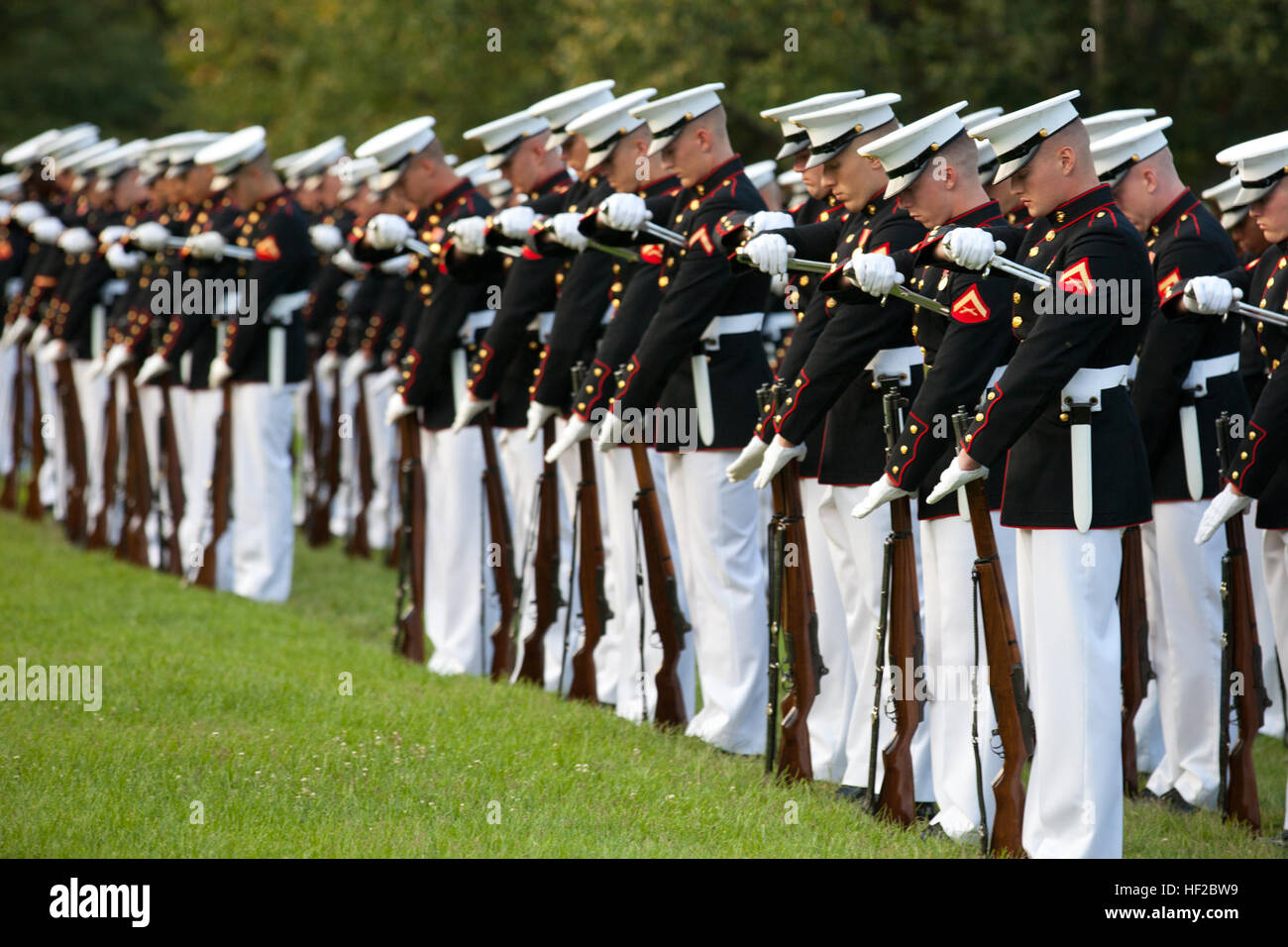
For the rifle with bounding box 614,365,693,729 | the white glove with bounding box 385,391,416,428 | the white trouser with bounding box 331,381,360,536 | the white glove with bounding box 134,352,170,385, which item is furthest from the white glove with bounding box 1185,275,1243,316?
the white trouser with bounding box 331,381,360,536

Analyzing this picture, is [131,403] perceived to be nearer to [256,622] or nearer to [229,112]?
[256,622]

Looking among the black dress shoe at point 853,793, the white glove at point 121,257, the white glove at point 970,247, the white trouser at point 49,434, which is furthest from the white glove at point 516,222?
the white trouser at point 49,434

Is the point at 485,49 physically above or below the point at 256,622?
above

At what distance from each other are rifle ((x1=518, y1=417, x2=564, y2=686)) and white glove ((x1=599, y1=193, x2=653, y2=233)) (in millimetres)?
1612

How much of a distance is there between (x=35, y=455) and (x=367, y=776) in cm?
833

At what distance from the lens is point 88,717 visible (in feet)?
22.4

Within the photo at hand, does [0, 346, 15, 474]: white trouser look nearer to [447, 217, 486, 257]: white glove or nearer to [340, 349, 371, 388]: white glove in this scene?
[340, 349, 371, 388]: white glove

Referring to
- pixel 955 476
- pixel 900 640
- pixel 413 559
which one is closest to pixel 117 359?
pixel 413 559

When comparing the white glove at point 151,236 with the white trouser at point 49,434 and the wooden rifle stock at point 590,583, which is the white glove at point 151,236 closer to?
the white trouser at point 49,434

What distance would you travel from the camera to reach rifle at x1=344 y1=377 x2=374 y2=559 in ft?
39.2

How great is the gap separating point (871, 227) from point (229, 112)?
75.7ft

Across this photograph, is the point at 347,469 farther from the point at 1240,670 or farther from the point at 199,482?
the point at 1240,670
